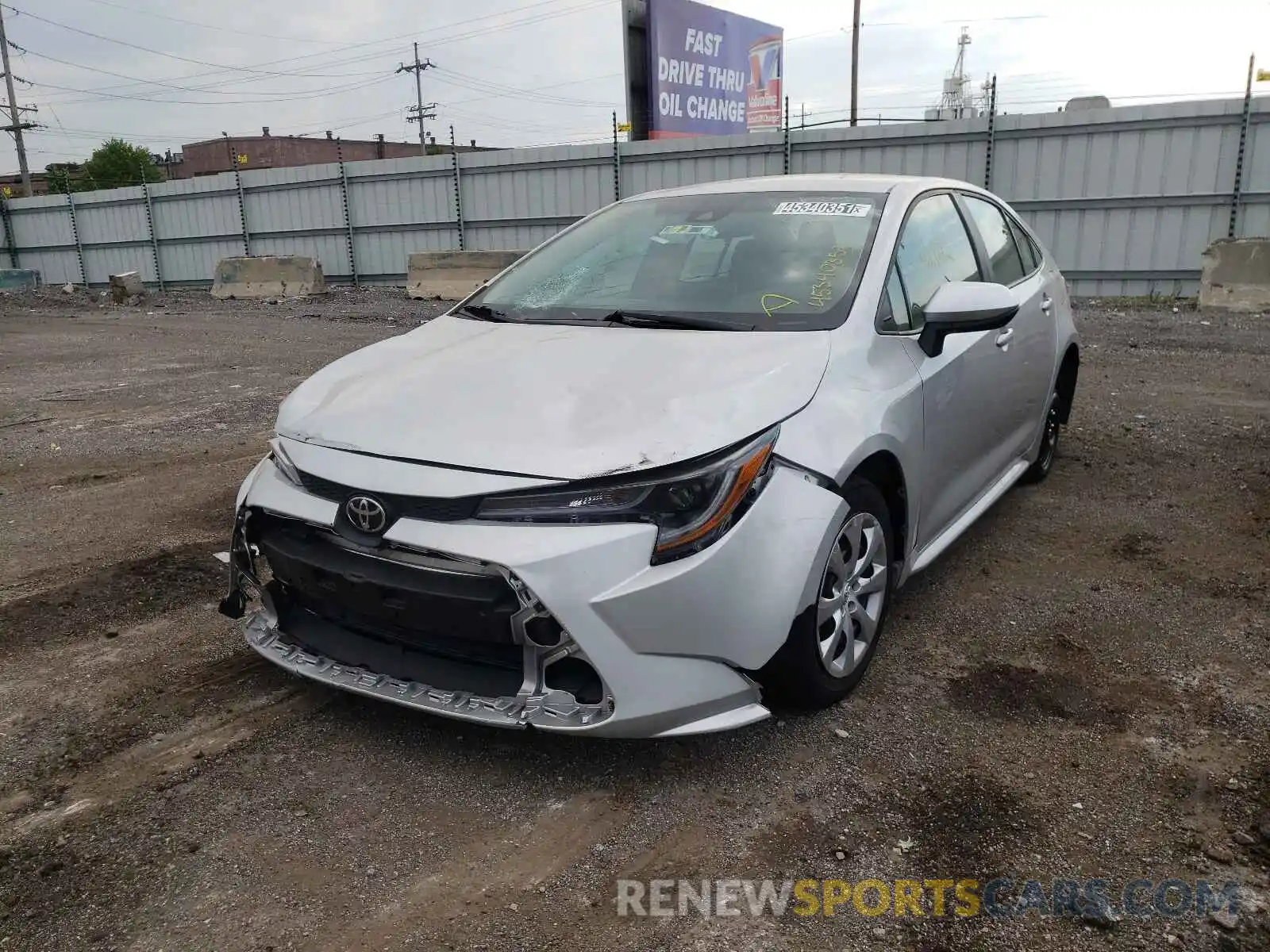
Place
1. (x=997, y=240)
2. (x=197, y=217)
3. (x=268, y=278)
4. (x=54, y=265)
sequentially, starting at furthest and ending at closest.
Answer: (x=54, y=265), (x=197, y=217), (x=268, y=278), (x=997, y=240)

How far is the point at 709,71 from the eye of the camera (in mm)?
23516

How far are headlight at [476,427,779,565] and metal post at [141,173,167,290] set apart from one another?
25.0 m

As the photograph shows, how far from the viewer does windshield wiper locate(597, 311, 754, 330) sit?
3.17 m

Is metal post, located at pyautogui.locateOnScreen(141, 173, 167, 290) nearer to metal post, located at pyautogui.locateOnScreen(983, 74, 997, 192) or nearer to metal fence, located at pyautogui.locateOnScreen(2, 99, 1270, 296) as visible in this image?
metal fence, located at pyautogui.locateOnScreen(2, 99, 1270, 296)

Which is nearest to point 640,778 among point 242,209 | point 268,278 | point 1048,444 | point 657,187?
point 1048,444

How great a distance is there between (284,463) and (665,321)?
51.3 inches

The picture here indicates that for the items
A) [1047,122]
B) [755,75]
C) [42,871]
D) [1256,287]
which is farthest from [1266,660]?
[755,75]

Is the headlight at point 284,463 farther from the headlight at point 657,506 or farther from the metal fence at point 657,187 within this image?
the metal fence at point 657,187

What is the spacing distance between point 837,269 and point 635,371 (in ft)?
3.11

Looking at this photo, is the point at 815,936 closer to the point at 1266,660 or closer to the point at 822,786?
the point at 822,786

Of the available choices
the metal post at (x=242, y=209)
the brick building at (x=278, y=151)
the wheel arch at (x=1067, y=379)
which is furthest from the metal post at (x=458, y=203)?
the brick building at (x=278, y=151)

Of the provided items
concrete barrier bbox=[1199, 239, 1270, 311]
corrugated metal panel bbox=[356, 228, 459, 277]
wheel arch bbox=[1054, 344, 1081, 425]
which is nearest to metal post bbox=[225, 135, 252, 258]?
corrugated metal panel bbox=[356, 228, 459, 277]

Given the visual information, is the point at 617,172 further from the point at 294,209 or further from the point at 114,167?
the point at 114,167

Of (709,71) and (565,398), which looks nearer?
(565,398)
